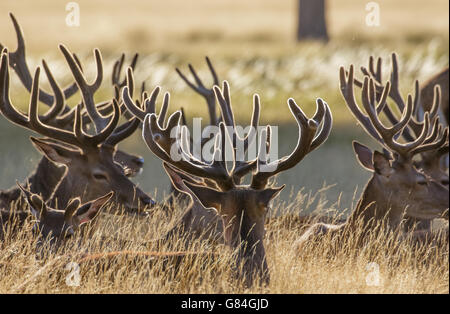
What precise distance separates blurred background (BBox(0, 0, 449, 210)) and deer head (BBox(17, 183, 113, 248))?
2716 mm

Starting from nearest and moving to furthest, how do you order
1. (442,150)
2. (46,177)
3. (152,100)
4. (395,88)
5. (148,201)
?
(152,100) < (148,201) < (46,177) < (442,150) < (395,88)

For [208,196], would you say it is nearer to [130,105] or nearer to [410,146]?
[130,105]

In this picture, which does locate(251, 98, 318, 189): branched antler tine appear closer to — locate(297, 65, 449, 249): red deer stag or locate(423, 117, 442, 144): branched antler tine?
locate(297, 65, 449, 249): red deer stag

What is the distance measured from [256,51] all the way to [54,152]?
19.0 m

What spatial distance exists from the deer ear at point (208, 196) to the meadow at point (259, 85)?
34cm

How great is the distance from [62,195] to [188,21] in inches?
1300

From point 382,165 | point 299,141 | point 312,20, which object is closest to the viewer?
point 299,141

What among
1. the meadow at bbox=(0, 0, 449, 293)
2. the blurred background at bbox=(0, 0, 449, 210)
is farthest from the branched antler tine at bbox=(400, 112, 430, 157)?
the blurred background at bbox=(0, 0, 449, 210)

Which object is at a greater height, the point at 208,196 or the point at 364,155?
the point at 208,196

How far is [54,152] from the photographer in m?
8.95

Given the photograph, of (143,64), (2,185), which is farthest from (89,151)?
(143,64)

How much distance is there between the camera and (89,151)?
911 cm

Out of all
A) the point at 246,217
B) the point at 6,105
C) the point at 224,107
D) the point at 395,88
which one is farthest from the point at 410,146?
the point at 6,105

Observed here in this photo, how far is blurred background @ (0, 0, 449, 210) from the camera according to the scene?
1476 centimetres
